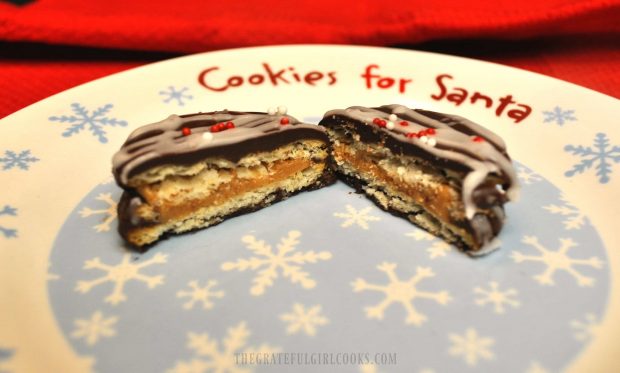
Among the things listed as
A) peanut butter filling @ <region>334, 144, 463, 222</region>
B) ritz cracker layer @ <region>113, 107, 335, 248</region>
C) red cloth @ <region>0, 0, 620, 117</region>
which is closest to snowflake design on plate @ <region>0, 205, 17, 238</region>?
ritz cracker layer @ <region>113, 107, 335, 248</region>

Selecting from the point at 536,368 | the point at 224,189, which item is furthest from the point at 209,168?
the point at 536,368

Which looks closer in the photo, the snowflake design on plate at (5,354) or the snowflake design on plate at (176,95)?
the snowflake design on plate at (5,354)

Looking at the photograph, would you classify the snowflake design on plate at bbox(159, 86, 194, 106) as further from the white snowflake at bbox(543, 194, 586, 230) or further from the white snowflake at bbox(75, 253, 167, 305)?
the white snowflake at bbox(543, 194, 586, 230)

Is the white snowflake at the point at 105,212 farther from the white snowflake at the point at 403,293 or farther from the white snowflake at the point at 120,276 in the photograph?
the white snowflake at the point at 403,293

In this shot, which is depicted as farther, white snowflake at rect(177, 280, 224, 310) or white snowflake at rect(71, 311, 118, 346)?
white snowflake at rect(177, 280, 224, 310)

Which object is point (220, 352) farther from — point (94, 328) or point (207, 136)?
point (207, 136)

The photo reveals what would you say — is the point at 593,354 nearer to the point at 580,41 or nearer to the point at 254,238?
the point at 254,238

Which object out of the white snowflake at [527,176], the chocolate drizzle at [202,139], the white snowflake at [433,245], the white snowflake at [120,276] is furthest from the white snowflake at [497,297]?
the white snowflake at [120,276]
